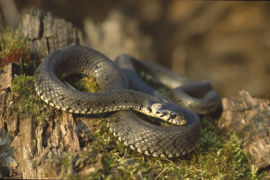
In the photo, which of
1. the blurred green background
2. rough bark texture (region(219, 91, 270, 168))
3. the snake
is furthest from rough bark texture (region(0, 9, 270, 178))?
the blurred green background

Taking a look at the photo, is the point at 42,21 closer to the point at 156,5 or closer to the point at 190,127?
the point at 190,127

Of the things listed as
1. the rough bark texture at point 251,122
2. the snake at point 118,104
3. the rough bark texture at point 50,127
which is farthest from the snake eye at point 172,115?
the rough bark texture at point 251,122

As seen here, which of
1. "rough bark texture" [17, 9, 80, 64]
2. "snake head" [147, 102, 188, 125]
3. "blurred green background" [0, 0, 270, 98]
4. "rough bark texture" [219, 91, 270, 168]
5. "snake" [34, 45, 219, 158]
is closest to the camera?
"snake" [34, 45, 219, 158]

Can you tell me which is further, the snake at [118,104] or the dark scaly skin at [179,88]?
the dark scaly skin at [179,88]

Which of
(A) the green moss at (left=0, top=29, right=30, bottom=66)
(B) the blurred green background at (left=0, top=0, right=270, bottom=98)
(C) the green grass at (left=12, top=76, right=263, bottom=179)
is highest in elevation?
(B) the blurred green background at (left=0, top=0, right=270, bottom=98)

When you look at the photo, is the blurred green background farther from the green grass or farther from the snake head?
the snake head

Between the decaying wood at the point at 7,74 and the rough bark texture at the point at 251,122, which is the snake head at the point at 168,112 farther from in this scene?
the decaying wood at the point at 7,74

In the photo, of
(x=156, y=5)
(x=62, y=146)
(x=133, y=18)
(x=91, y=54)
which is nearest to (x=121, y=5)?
(x=133, y=18)

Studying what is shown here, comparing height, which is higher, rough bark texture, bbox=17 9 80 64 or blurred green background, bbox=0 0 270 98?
blurred green background, bbox=0 0 270 98
